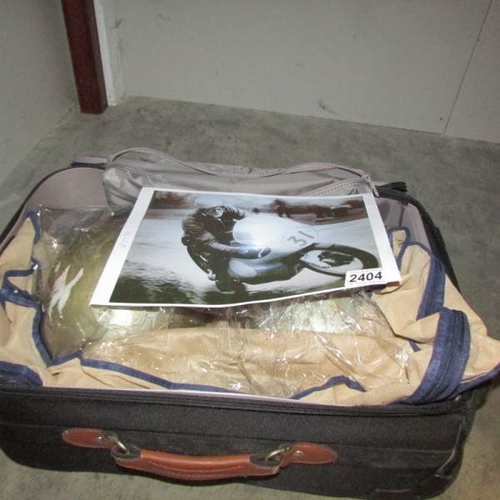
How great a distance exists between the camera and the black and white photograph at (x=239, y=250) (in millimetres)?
534

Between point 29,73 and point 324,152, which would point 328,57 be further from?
point 29,73

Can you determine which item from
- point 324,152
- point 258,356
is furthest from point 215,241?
point 324,152

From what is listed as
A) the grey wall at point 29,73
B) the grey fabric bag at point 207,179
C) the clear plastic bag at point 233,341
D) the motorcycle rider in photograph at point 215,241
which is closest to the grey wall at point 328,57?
the grey wall at point 29,73

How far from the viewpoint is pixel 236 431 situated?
484mm

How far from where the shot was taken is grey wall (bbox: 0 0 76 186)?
1.01 meters

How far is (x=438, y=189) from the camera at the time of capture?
1.17 m

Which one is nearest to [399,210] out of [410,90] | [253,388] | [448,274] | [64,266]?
[448,274]

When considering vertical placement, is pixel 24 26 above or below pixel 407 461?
above

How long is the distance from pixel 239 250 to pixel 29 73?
808mm

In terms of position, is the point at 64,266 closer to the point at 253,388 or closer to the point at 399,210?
the point at 253,388

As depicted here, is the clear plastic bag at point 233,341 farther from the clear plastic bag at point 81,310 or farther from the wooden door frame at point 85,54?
the wooden door frame at point 85,54

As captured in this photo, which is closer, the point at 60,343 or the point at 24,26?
the point at 60,343

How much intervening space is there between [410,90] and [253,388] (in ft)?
3.37

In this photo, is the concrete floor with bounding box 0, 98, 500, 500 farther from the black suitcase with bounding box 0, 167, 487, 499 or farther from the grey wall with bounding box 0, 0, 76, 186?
the black suitcase with bounding box 0, 167, 487, 499
